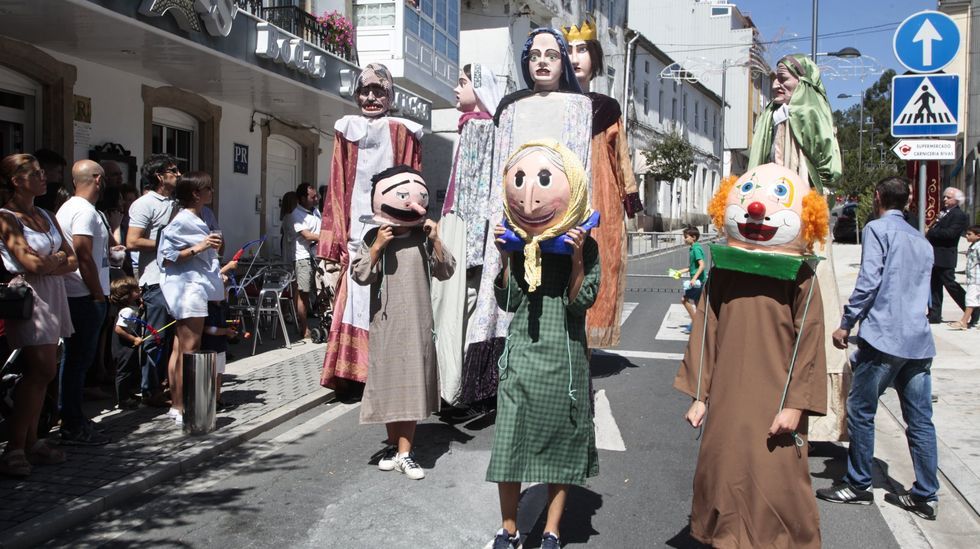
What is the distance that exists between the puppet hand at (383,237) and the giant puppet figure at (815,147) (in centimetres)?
223

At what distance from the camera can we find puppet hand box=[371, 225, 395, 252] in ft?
16.7

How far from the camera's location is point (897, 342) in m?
4.58

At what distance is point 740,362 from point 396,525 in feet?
6.47

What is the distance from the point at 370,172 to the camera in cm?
672

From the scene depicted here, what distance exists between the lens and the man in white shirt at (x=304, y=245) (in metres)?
10.4

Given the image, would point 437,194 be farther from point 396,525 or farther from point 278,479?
point 396,525

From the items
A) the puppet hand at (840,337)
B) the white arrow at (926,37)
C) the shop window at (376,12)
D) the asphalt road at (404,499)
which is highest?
the shop window at (376,12)

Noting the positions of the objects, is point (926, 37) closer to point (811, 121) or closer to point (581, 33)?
point (811, 121)

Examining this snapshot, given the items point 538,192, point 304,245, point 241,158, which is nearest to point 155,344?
point 304,245

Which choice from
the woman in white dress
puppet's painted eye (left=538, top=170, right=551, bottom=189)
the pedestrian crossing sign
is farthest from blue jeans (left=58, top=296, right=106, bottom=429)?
the pedestrian crossing sign

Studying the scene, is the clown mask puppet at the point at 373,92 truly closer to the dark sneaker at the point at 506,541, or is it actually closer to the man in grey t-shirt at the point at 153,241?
the man in grey t-shirt at the point at 153,241

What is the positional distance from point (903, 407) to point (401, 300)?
287 cm

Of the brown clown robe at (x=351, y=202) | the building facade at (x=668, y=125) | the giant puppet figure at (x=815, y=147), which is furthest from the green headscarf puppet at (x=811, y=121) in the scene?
the building facade at (x=668, y=125)

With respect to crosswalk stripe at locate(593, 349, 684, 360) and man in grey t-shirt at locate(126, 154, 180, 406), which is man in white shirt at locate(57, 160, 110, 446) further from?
crosswalk stripe at locate(593, 349, 684, 360)
